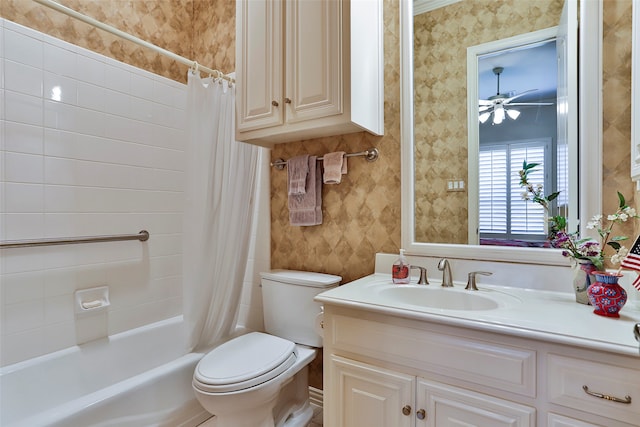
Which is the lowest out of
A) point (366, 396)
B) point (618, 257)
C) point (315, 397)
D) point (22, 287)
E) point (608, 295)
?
point (315, 397)

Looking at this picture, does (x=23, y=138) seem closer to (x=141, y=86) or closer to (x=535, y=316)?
(x=141, y=86)

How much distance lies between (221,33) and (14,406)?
244cm

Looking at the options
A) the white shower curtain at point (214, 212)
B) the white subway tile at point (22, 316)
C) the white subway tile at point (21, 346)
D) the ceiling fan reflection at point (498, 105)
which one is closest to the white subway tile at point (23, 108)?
the white shower curtain at point (214, 212)

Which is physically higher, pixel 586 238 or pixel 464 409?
pixel 586 238

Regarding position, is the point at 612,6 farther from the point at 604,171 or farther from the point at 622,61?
the point at 604,171

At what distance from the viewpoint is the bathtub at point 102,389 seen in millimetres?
1277

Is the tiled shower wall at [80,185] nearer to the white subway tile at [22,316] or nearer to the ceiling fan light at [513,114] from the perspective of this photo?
the white subway tile at [22,316]

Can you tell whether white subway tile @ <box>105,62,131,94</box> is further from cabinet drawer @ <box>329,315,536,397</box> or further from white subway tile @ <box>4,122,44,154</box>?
cabinet drawer @ <box>329,315,536,397</box>

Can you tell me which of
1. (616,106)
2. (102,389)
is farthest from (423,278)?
(102,389)

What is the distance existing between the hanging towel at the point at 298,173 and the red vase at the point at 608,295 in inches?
50.7

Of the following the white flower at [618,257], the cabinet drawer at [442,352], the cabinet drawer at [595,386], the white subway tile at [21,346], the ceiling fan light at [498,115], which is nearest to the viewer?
the cabinet drawer at [595,386]

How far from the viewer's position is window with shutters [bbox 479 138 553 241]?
131cm

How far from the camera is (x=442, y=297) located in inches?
52.2

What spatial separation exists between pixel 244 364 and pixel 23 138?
151 centimetres
